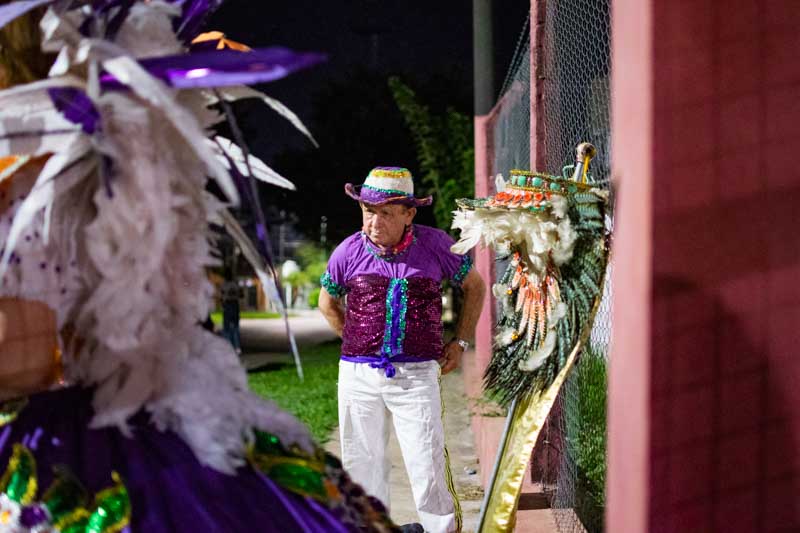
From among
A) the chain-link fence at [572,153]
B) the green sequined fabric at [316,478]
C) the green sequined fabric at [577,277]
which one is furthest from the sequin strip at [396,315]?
the green sequined fabric at [316,478]

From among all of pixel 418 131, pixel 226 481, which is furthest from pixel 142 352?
pixel 418 131

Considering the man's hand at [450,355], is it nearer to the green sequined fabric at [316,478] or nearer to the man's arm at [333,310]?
the man's arm at [333,310]

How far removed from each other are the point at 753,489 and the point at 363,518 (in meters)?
0.80

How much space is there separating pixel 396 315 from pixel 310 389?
250 inches

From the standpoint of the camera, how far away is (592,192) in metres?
3.12

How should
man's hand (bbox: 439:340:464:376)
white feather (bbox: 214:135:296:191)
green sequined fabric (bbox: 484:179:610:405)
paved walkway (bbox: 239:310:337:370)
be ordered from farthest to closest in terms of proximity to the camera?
paved walkway (bbox: 239:310:337:370)
man's hand (bbox: 439:340:464:376)
green sequined fabric (bbox: 484:179:610:405)
white feather (bbox: 214:135:296:191)

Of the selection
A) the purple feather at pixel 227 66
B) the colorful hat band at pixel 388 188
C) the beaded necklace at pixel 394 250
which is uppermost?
the purple feather at pixel 227 66

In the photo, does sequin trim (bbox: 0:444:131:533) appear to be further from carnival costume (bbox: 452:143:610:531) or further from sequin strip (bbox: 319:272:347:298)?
sequin strip (bbox: 319:272:347:298)

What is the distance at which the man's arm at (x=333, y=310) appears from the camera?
498 centimetres

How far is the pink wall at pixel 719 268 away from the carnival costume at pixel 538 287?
0.98 meters

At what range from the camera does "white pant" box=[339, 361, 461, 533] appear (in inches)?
182

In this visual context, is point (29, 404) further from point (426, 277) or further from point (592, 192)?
point (426, 277)

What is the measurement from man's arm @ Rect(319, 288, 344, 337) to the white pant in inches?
12.0

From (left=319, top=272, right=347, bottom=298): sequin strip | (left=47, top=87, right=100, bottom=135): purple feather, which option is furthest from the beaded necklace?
(left=47, top=87, right=100, bottom=135): purple feather
